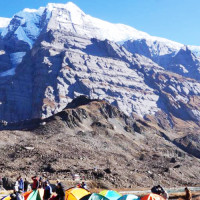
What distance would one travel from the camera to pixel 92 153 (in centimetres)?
7262

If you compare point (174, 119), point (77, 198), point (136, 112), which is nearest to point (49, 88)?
point (136, 112)

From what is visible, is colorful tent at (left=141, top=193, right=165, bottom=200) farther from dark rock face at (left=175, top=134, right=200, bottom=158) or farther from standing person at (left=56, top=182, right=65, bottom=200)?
dark rock face at (left=175, top=134, right=200, bottom=158)

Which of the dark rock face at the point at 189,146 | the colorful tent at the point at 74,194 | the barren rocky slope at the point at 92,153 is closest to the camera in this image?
the colorful tent at the point at 74,194

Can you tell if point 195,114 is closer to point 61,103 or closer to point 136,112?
point 136,112

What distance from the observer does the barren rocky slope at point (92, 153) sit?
56.3m

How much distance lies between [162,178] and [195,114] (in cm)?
14023

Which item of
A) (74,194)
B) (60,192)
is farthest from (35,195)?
(74,194)

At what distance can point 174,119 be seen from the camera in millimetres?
188250

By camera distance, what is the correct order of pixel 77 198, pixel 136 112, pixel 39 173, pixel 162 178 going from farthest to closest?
pixel 136 112
pixel 162 178
pixel 39 173
pixel 77 198

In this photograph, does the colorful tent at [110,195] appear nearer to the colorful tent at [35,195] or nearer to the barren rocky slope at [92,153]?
the colorful tent at [35,195]

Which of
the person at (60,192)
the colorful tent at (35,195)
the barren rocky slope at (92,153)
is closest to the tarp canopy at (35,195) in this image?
the colorful tent at (35,195)

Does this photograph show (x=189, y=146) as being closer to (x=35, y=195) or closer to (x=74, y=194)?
(x=74, y=194)

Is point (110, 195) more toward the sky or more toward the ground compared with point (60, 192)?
more toward the ground

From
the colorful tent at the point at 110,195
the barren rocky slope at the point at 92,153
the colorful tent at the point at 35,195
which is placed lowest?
the colorful tent at the point at 110,195
